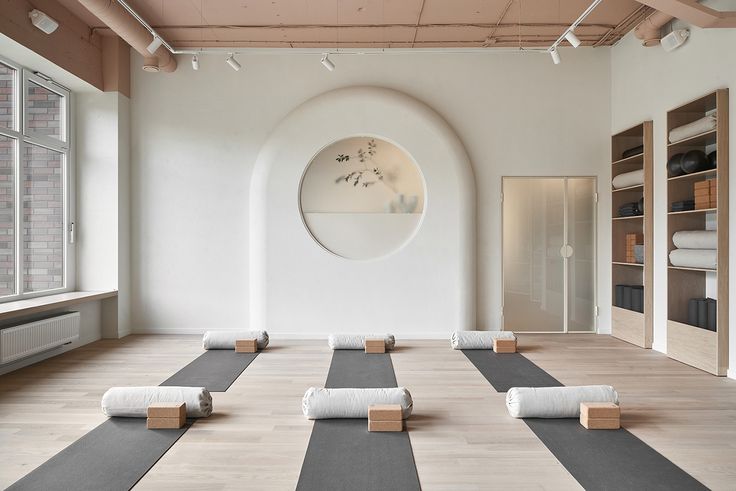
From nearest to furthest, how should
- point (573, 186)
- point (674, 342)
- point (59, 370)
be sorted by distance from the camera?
point (59, 370) → point (674, 342) → point (573, 186)

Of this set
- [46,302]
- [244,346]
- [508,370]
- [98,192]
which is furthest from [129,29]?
[508,370]

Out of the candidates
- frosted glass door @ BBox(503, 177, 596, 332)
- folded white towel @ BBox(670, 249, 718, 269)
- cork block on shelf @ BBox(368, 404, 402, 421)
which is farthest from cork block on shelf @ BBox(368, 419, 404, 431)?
frosted glass door @ BBox(503, 177, 596, 332)

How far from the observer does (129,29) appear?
561cm

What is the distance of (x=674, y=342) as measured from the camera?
18.3ft

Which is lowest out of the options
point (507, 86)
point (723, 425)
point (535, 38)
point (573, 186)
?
point (723, 425)

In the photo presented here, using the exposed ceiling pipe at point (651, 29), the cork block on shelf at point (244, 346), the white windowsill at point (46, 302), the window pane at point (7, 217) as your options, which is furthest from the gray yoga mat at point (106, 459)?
the exposed ceiling pipe at point (651, 29)

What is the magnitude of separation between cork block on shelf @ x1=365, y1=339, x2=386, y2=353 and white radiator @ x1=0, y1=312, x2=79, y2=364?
316 cm

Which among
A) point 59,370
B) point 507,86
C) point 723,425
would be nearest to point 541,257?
point 507,86

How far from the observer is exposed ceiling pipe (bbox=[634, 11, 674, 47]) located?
558 cm

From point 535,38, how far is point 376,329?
4004 millimetres

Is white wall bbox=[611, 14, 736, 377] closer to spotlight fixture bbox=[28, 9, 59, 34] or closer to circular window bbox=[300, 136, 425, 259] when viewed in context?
circular window bbox=[300, 136, 425, 259]

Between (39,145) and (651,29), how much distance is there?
6.57 metres

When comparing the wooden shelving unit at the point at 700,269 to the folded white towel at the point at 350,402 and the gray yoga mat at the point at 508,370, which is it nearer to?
the gray yoga mat at the point at 508,370

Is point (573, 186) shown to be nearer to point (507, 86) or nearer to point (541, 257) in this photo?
point (541, 257)
